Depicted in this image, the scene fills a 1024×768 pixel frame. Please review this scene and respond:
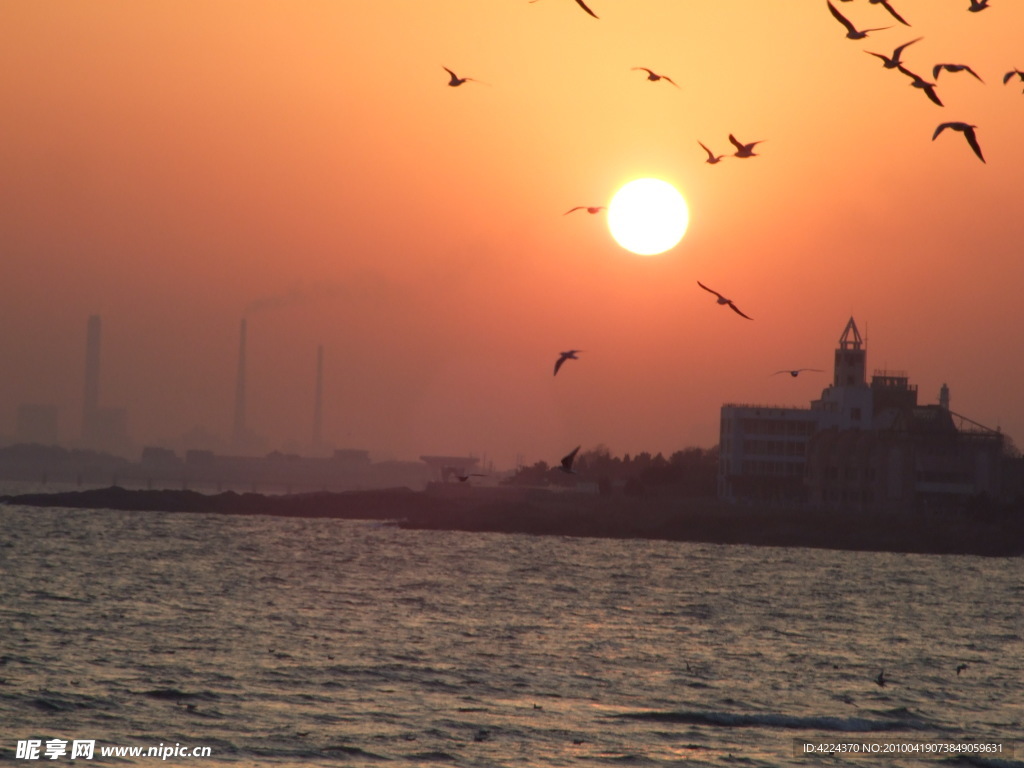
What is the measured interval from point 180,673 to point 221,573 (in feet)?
109

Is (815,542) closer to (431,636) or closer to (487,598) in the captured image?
(487,598)

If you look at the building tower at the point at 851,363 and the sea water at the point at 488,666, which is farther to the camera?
the building tower at the point at 851,363

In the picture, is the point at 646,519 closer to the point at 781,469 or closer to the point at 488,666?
the point at 781,469

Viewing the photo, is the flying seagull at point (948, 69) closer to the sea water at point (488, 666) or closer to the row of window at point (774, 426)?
the sea water at point (488, 666)

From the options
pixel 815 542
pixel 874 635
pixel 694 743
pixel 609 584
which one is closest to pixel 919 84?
pixel 694 743

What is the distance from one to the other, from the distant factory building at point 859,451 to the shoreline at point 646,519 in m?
5.53

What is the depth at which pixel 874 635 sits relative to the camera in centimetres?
5134

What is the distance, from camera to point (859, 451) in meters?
138

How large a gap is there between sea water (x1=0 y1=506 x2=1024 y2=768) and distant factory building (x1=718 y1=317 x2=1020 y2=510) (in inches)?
2380

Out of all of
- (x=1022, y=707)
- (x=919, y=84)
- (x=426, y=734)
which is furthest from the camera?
(x=1022, y=707)

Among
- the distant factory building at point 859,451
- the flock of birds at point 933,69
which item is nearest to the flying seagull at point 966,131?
the flock of birds at point 933,69

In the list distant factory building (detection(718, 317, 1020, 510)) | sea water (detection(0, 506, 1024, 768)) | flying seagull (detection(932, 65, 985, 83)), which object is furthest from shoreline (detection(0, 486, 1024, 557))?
flying seagull (detection(932, 65, 985, 83))

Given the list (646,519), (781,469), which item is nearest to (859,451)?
(781,469)

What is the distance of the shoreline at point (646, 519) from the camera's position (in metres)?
117
